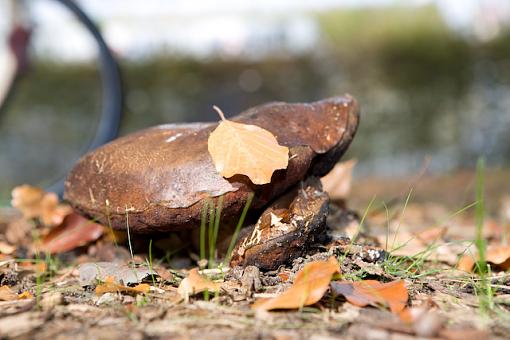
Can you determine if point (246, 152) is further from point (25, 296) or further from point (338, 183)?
point (338, 183)

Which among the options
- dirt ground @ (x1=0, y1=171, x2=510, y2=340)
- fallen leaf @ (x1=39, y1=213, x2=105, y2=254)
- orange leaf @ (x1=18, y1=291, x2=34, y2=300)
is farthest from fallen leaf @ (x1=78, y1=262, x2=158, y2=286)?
fallen leaf @ (x1=39, y1=213, x2=105, y2=254)

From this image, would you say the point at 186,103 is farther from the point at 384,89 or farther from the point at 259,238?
the point at 259,238

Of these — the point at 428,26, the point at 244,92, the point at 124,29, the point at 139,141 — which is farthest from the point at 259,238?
the point at 124,29

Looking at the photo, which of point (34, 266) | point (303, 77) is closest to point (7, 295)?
point (34, 266)

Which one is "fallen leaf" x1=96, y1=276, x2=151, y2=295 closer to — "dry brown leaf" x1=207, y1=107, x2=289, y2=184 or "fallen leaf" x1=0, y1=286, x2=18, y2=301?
"fallen leaf" x1=0, y1=286, x2=18, y2=301

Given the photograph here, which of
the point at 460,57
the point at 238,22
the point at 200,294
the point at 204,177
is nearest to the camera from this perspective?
the point at 200,294

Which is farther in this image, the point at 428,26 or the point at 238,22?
the point at 238,22

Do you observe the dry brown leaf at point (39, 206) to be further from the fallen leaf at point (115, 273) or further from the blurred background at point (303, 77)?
the blurred background at point (303, 77)
